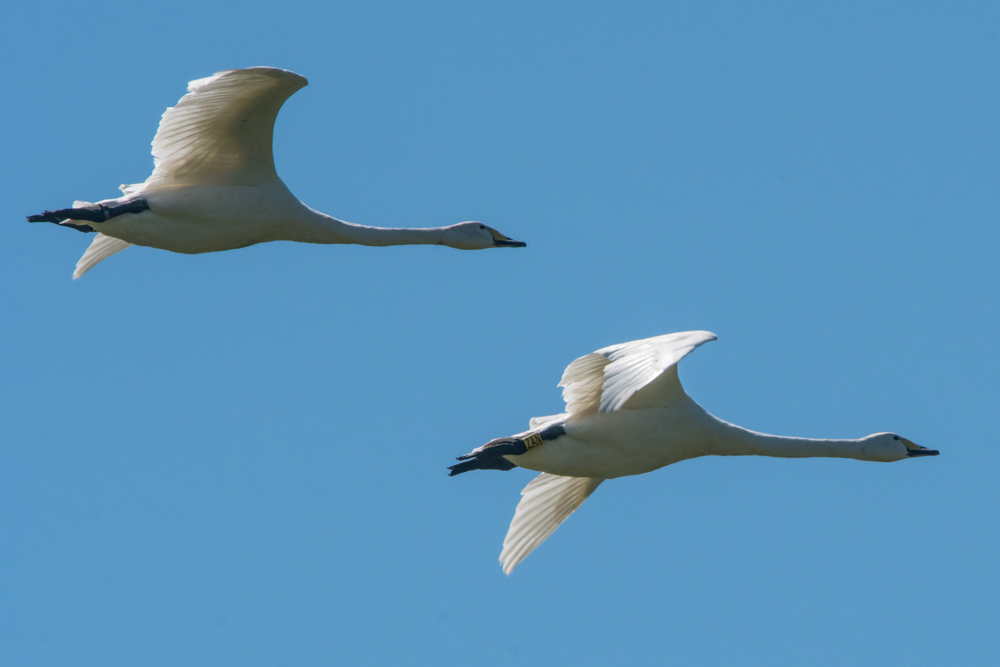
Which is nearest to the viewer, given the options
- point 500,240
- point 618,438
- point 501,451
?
point 618,438

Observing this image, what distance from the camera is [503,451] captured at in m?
21.9

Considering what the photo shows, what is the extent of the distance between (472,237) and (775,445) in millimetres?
5205

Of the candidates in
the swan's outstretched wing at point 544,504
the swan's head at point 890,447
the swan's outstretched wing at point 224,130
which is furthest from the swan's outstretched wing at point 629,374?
the swan's outstretched wing at point 224,130

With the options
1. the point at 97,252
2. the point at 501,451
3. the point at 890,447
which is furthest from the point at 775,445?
the point at 97,252

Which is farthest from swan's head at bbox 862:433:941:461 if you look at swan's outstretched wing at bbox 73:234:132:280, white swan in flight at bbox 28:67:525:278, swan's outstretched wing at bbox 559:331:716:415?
swan's outstretched wing at bbox 73:234:132:280

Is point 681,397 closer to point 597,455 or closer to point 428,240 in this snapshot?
point 597,455

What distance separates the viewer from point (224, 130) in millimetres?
22297

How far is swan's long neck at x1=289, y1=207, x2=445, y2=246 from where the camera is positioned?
23219mm

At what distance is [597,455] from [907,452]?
14.7ft

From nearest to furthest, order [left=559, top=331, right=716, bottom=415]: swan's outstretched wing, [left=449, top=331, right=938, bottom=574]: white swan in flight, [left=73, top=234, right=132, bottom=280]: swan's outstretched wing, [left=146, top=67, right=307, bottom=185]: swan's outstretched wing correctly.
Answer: [left=559, top=331, right=716, bottom=415]: swan's outstretched wing, [left=449, top=331, right=938, bottom=574]: white swan in flight, [left=146, top=67, right=307, bottom=185]: swan's outstretched wing, [left=73, top=234, right=132, bottom=280]: swan's outstretched wing

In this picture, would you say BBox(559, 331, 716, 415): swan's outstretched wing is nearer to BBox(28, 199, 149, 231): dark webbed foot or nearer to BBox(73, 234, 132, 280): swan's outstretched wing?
BBox(28, 199, 149, 231): dark webbed foot

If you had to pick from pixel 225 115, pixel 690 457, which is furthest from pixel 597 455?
pixel 225 115

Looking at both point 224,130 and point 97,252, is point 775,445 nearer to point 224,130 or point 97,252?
point 224,130

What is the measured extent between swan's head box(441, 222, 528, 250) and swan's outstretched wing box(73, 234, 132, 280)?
15.3ft
